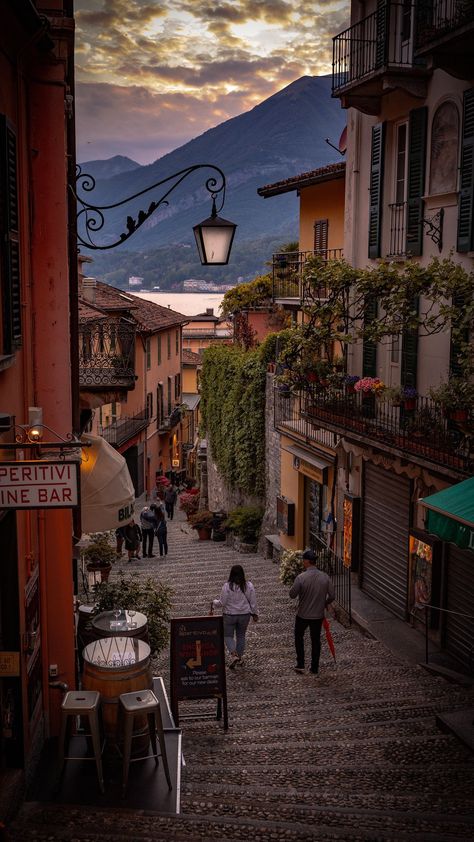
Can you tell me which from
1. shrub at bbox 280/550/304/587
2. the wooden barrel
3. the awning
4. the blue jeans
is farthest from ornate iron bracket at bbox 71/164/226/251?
shrub at bbox 280/550/304/587

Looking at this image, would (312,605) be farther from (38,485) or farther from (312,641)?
(38,485)

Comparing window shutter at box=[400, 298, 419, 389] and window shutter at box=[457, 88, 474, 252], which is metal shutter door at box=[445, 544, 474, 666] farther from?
window shutter at box=[457, 88, 474, 252]

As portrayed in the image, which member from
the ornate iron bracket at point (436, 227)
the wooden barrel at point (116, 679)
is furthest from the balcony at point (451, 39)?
the wooden barrel at point (116, 679)

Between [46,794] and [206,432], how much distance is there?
2557 cm

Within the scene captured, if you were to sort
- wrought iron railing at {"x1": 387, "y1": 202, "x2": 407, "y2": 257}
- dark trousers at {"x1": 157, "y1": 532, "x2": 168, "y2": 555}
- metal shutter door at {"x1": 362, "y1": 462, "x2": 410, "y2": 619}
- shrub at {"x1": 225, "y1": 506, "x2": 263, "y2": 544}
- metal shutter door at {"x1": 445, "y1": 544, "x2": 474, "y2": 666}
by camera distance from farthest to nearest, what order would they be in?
shrub at {"x1": 225, "y1": 506, "x2": 263, "y2": 544}
dark trousers at {"x1": 157, "y1": 532, "x2": 168, "y2": 555}
wrought iron railing at {"x1": 387, "y1": 202, "x2": 407, "y2": 257}
metal shutter door at {"x1": 362, "y1": 462, "x2": 410, "y2": 619}
metal shutter door at {"x1": 445, "y1": 544, "x2": 474, "y2": 666}

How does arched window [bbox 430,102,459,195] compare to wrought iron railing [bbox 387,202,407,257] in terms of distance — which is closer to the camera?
arched window [bbox 430,102,459,195]

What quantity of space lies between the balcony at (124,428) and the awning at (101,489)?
26128mm

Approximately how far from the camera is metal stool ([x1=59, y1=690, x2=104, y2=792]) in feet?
22.5

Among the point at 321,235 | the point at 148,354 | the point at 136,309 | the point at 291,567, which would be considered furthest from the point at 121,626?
the point at 148,354

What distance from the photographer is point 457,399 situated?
38.0 ft

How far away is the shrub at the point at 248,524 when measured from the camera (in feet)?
82.1

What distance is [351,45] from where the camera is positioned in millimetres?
16750

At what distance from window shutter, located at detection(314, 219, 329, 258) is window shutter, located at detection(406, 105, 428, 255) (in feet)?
25.8

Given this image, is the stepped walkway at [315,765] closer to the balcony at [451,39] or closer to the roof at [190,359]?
the balcony at [451,39]
